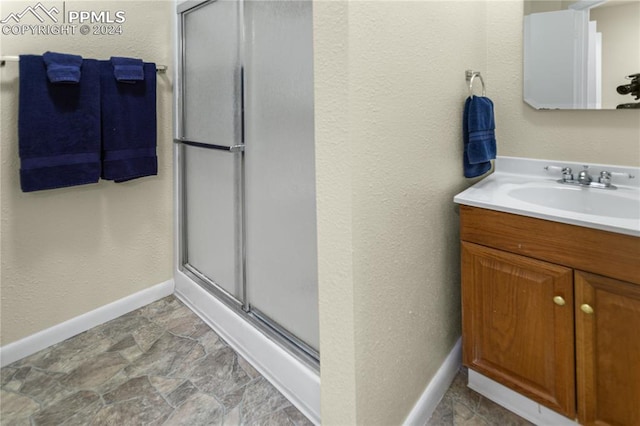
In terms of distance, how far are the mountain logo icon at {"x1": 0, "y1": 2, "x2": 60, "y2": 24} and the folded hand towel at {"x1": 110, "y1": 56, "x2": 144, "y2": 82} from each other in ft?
0.94

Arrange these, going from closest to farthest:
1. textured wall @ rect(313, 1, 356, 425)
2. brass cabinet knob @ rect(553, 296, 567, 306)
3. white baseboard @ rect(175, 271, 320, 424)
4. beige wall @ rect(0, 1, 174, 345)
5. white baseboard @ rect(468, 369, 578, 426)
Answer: textured wall @ rect(313, 1, 356, 425) → brass cabinet knob @ rect(553, 296, 567, 306) → white baseboard @ rect(468, 369, 578, 426) → white baseboard @ rect(175, 271, 320, 424) → beige wall @ rect(0, 1, 174, 345)

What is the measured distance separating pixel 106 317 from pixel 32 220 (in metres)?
0.66

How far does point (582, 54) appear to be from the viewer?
1514 mm

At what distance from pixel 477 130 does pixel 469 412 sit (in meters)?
1.08

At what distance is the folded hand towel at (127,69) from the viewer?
6.13 ft

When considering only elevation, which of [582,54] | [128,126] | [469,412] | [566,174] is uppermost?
[582,54]

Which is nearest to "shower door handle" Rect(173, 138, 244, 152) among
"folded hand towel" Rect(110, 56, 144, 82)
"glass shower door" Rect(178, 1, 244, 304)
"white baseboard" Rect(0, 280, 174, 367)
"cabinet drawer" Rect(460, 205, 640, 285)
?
"glass shower door" Rect(178, 1, 244, 304)

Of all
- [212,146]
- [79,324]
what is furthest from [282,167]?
[79,324]

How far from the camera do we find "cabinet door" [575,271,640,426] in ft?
3.50

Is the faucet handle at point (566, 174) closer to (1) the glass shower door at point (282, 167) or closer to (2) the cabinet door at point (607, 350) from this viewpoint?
(2) the cabinet door at point (607, 350)

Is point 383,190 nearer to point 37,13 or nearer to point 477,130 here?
point 477,130

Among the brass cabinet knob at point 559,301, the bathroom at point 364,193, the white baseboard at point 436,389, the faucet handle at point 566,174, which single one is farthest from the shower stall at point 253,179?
the faucet handle at point 566,174

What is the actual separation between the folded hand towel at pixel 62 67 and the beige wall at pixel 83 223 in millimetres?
141

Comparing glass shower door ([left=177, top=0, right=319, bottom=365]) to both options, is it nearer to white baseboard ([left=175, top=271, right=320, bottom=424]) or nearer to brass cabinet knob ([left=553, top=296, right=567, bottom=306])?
white baseboard ([left=175, top=271, right=320, bottom=424])
